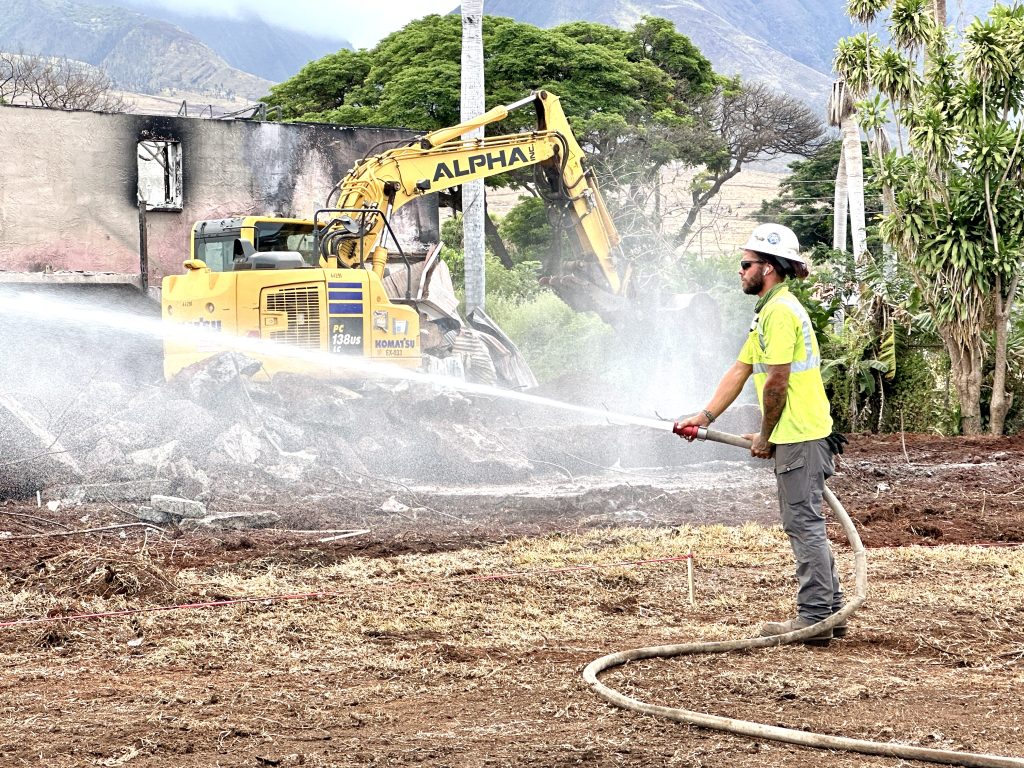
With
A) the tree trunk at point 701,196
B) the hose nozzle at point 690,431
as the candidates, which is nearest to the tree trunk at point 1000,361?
the hose nozzle at point 690,431

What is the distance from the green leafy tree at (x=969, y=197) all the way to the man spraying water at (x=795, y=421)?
1152cm

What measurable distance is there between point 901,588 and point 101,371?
11.4 m

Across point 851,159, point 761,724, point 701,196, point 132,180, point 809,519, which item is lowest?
point 761,724

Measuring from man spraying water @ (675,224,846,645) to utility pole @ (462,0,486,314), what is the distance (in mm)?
12782

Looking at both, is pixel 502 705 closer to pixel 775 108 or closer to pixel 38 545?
pixel 38 545

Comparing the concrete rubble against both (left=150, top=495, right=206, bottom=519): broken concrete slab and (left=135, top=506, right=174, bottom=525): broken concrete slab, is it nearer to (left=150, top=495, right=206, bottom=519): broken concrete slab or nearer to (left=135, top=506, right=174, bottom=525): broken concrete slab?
(left=150, top=495, right=206, bottom=519): broken concrete slab

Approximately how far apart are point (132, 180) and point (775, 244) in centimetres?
1956

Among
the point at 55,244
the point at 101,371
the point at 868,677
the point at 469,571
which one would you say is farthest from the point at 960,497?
the point at 55,244

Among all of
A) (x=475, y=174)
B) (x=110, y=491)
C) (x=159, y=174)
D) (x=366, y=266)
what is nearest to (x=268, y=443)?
(x=110, y=491)

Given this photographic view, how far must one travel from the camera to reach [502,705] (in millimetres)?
5109

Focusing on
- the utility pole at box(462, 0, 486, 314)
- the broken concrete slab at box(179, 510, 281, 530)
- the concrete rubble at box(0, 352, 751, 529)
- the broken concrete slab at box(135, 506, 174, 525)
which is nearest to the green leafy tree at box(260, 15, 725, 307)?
the utility pole at box(462, 0, 486, 314)

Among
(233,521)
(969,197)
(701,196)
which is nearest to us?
(233,521)

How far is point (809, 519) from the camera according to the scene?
625 cm

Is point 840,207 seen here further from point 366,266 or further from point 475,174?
point 366,266
